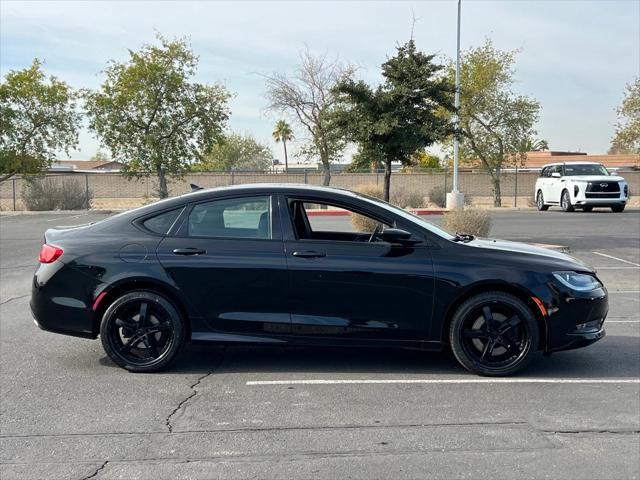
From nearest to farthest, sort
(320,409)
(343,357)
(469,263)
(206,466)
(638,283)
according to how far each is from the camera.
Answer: (206,466), (320,409), (469,263), (343,357), (638,283)

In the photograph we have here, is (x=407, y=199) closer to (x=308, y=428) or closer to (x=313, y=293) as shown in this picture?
(x=313, y=293)

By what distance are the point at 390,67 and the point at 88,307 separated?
10.7 meters

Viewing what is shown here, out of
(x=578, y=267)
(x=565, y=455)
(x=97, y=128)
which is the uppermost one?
(x=97, y=128)

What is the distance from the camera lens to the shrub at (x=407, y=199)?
31.3 m

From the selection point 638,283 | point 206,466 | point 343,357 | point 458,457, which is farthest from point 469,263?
point 638,283

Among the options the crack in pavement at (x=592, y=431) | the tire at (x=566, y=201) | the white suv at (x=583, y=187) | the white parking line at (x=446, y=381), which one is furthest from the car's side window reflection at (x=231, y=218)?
the tire at (x=566, y=201)

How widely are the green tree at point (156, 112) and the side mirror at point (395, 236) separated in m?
25.2

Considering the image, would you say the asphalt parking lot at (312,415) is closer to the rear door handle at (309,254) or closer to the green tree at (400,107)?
the rear door handle at (309,254)

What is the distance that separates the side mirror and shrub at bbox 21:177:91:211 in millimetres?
30246

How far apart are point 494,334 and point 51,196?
102 feet

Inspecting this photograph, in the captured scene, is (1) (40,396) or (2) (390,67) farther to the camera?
(2) (390,67)

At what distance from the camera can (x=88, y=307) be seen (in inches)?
228

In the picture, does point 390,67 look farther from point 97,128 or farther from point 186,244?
point 97,128

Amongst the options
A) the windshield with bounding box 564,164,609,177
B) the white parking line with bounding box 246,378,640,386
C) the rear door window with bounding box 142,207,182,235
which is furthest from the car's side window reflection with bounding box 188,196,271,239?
the windshield with bounding box 564,164,609,177
